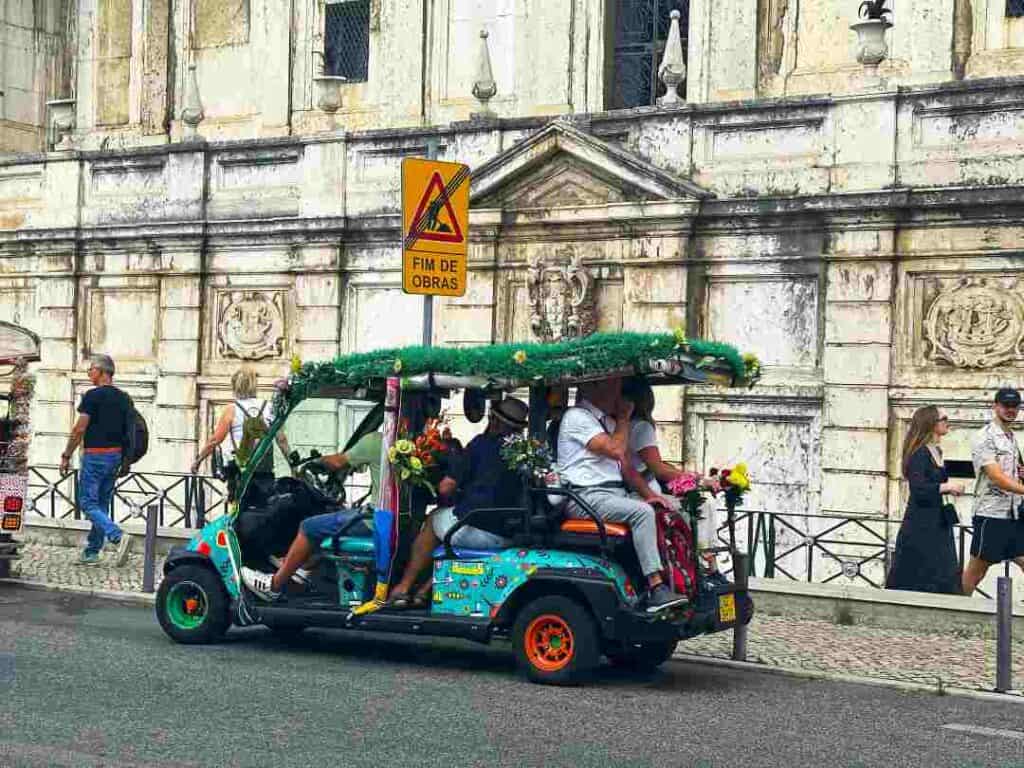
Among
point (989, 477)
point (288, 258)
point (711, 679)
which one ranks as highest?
point (288, 258)

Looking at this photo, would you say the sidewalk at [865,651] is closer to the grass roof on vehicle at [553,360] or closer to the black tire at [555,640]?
the black tire at [555,640]

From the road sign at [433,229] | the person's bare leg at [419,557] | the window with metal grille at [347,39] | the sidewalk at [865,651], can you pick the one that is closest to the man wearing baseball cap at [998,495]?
the sidewalk at [865,651]

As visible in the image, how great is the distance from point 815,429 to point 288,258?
7772 mm

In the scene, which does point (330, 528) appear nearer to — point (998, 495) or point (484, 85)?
point (998, 495)

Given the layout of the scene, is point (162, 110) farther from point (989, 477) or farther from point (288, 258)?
point (989, 477)

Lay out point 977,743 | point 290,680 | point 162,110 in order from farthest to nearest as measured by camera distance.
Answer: point 162,110
point 290,680
point 977,743

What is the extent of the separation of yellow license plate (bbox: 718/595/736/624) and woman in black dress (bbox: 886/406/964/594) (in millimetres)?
3863

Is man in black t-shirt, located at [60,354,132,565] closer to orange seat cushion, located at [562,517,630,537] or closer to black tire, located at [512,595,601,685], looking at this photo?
black tire, located at [512,595,601,685]

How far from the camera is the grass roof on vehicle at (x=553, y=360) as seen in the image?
469 inches

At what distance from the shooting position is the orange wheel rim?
38.5ft

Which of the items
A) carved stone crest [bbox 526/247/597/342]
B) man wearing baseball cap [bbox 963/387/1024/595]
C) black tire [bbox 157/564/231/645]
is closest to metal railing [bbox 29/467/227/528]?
carved stone crest [bbox 526/247/597/342]

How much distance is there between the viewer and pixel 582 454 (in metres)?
12.1

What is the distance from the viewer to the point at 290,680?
11594 millimetres

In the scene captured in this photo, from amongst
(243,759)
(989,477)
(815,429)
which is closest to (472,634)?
(243,759)
